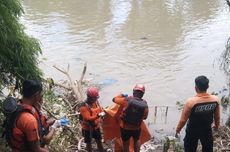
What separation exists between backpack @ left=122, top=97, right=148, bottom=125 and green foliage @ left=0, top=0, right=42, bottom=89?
150 centimetres

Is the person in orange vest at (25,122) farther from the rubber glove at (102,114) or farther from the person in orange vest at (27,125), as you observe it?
the rubber glove at (102,114)

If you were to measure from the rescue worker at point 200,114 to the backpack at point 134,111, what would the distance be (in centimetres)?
65

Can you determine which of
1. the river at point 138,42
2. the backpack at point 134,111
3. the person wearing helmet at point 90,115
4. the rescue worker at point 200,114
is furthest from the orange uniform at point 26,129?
the river at point 138,42

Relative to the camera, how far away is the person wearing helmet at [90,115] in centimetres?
760

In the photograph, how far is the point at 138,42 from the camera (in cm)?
1908

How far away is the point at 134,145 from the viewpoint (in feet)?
24.4

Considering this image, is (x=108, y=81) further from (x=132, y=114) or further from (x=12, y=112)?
(x=12, y=112)

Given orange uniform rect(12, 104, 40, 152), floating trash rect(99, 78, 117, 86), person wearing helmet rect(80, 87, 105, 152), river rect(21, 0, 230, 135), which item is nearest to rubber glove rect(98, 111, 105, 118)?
person wearing helmet rect(80, 87, 105, 152)

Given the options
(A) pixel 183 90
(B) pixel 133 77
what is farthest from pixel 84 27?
(A) pixel 183 90

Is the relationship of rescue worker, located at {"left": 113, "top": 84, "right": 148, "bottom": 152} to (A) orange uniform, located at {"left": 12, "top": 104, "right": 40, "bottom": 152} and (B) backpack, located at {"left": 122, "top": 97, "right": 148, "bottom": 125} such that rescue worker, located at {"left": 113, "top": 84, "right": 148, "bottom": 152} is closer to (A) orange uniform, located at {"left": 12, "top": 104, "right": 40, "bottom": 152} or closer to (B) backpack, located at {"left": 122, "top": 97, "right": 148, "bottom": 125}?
(B) backpack, located at {"left": 122, "top": 97, "right": 148, "bottom": 125}

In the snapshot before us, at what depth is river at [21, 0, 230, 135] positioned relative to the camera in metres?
14.1

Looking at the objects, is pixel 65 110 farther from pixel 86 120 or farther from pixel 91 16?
pixel 91 16

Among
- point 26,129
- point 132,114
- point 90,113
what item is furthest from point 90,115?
point 26,129

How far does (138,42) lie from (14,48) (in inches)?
517
